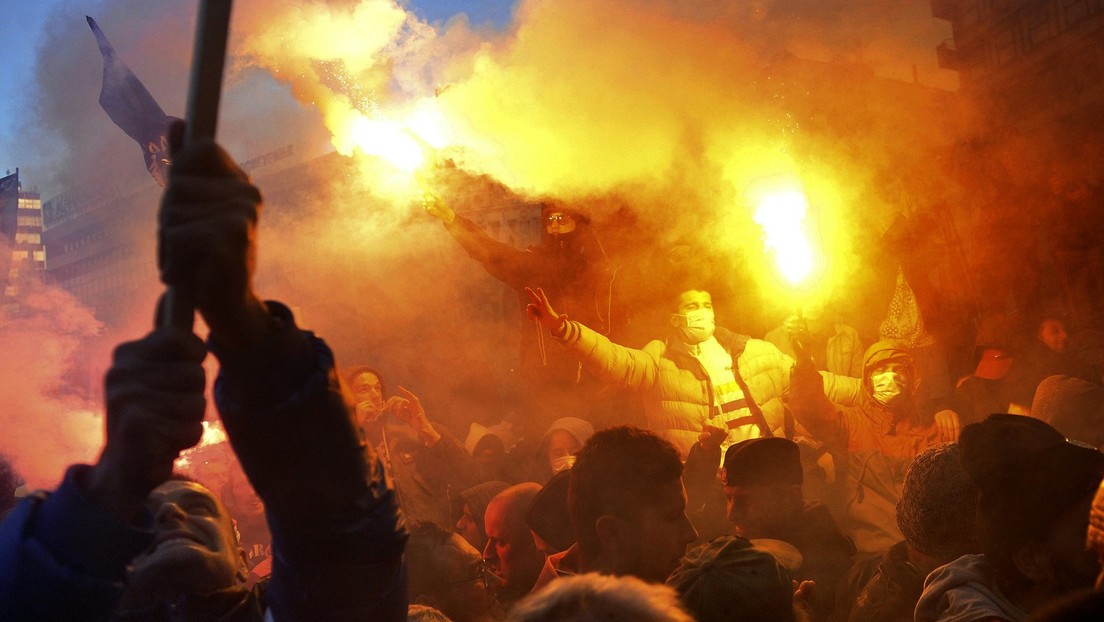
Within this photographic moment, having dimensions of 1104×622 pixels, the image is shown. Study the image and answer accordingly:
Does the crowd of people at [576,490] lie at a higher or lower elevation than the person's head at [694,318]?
lower

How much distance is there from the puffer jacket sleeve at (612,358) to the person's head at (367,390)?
2036 millimetres

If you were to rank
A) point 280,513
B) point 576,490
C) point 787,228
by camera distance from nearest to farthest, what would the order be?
point 280,513 → point 576,490 → point 787,228

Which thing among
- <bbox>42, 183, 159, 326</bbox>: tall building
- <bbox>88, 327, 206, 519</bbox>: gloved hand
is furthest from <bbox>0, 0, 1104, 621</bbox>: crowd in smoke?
<bbox>42, 183, 159, 326</bbox>: tall building

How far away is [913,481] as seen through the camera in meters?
2.92

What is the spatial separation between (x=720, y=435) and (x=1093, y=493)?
3621mm

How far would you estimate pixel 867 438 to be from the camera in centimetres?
596

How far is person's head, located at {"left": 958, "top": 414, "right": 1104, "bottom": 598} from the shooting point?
2.18 m

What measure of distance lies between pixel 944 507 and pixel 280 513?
2371mm

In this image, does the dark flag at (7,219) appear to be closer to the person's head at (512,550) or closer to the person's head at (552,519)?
the person's head at (512,550)

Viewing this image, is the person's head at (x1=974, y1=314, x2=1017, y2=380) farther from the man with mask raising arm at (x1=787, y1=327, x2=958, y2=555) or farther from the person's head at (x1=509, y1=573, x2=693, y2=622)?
the person's head at (x1=509, y1=573, x2=693, y2=622)

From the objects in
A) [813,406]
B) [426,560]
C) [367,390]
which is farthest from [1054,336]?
[367,390]

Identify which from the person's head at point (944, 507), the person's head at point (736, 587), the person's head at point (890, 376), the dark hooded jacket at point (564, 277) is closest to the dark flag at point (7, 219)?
the dark hooded jacket at point (564, 277)

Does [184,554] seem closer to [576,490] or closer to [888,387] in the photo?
[576,490]

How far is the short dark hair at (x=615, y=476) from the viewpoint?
113 inches
